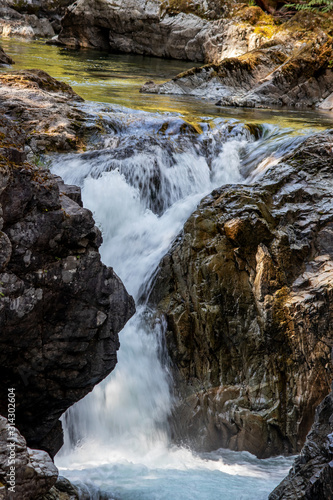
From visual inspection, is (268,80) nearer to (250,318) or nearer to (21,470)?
(250,318)

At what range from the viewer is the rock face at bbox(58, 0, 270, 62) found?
22.0 m

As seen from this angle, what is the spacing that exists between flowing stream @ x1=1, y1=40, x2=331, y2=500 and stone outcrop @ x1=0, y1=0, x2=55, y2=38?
19773 millimetres

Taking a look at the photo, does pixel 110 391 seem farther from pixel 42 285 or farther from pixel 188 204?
pixel 188 204

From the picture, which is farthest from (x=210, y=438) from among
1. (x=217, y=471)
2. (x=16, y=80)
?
(x=16, y=80)

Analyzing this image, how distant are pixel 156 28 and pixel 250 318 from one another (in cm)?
2243

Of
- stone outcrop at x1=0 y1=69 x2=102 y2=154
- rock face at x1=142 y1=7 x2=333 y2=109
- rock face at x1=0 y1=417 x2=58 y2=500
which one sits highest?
rock face at x1=142 y1=7 x2=333 y2=109

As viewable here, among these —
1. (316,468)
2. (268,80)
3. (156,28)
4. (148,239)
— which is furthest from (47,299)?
(156,28)

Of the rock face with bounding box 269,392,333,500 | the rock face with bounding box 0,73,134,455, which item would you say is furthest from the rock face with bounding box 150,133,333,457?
the rock face with bounding box 269,392,333,500

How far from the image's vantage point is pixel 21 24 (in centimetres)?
2894

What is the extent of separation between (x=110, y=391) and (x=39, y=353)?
5.16ft

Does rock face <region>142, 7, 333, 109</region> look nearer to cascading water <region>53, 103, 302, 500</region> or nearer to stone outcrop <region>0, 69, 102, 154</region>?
cascading water <region>53, 103, 302, 500</region>

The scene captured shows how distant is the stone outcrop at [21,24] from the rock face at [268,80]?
17927 millimetres

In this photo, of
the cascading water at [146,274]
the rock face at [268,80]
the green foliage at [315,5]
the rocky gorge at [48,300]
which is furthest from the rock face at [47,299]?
the green foliage at [315,5]

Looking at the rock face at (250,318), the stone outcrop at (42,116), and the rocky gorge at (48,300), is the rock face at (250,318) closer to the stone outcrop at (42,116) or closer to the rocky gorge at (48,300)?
the rocky gorge at (48,300)
